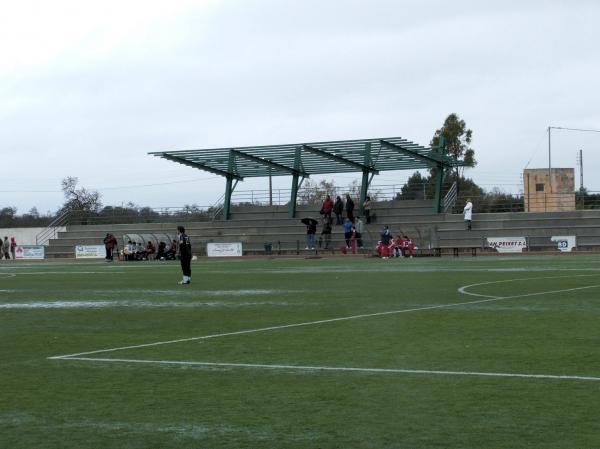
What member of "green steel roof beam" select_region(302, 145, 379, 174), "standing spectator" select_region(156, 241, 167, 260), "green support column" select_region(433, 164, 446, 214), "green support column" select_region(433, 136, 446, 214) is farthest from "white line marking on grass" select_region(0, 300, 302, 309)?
"green support column" select_region(433, 164, 446, 214)

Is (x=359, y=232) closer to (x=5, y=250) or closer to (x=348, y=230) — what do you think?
(x=348, y=230)

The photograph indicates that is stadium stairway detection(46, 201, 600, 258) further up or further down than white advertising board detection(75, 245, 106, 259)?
further up

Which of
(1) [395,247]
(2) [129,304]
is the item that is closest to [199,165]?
(1) [395,247]

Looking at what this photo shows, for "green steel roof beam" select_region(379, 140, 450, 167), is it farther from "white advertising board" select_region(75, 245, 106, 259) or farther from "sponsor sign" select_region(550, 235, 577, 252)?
"white advertising board" select_region(75, 245, 106, 259)

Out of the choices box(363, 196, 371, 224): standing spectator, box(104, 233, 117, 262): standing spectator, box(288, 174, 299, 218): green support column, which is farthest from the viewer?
box(288, 174, 299, 218): green support column

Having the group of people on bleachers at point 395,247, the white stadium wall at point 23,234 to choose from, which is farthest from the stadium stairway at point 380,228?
the white stadium wall at point 23,234

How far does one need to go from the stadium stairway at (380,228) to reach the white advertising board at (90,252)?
69.3 inches

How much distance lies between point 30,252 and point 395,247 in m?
27.5

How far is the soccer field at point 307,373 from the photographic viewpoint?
7180 mm

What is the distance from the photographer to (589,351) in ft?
36.3

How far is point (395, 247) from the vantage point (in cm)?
5062

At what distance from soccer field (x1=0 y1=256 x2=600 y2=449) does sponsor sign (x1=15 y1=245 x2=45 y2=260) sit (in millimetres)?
45265

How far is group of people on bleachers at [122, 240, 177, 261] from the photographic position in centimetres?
5703

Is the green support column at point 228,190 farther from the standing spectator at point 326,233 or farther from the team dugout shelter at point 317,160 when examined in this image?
the standing spectator at point 326,233
